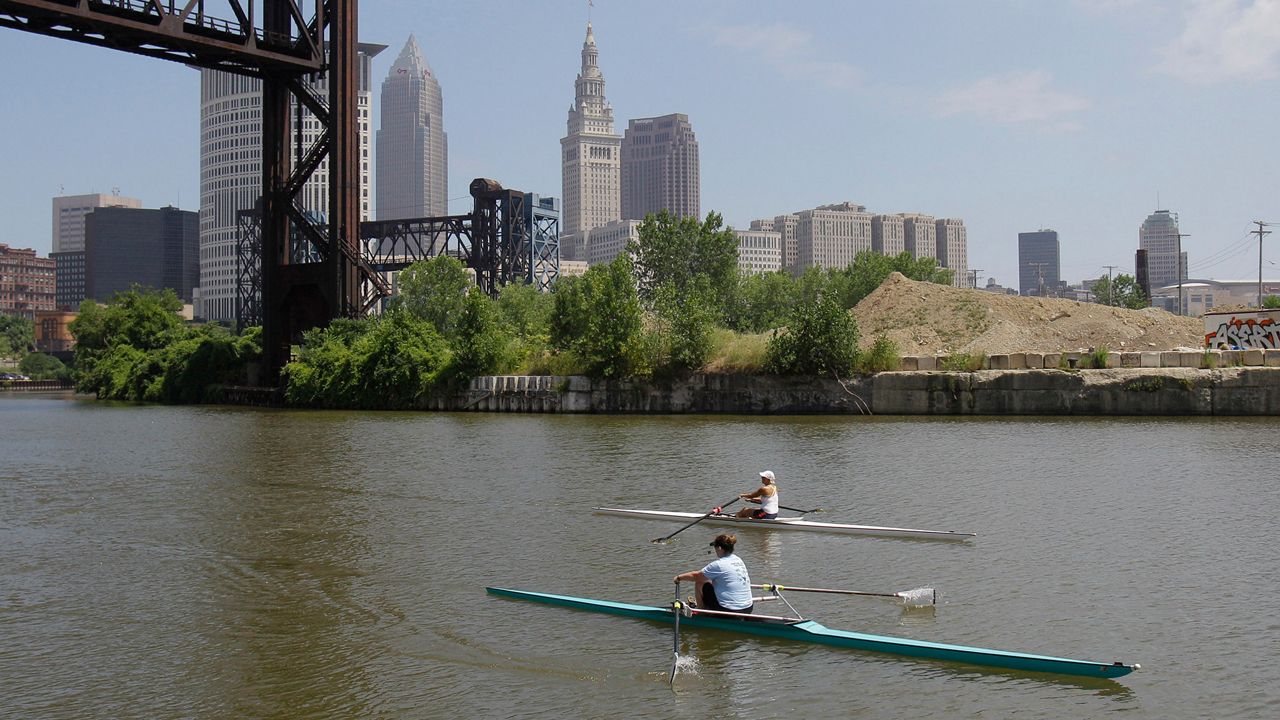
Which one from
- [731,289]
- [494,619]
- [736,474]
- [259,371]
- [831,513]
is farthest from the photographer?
[731,289]

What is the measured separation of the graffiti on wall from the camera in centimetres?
4812

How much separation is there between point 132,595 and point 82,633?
202cm

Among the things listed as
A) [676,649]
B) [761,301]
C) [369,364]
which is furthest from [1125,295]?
[676,649]

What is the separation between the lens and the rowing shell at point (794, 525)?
768 inches

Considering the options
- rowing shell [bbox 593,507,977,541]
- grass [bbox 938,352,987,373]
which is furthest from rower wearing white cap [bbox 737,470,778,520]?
grass [bbox 938,352,987,373]

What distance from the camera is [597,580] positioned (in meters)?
16.9

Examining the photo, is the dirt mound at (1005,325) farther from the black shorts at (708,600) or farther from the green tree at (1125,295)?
the green tree at (1125,295)

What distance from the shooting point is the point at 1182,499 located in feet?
75.3

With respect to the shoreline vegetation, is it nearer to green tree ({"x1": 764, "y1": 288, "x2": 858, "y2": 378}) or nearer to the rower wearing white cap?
green tree ({"x1": 764, "y1": 288, "x2": 858, "y2": 378})

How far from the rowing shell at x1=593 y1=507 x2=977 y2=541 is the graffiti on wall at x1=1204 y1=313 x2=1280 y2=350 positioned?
36.0 metres

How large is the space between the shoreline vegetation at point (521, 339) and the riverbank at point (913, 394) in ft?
2.72

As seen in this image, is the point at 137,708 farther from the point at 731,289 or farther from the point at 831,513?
the point at 731,289

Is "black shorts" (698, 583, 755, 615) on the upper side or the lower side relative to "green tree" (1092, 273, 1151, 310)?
lower

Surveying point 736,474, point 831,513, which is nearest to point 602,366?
point 736,474
